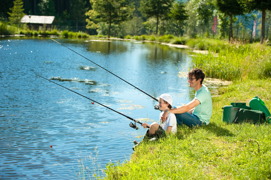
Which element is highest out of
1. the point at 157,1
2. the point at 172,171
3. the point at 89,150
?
the point at 157,1

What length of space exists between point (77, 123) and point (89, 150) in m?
1.98

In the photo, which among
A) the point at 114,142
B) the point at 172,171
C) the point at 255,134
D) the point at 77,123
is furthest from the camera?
the point at 77,123

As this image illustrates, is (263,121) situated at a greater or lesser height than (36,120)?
greater

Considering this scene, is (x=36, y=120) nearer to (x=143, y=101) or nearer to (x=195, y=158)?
(x=143, y=101)

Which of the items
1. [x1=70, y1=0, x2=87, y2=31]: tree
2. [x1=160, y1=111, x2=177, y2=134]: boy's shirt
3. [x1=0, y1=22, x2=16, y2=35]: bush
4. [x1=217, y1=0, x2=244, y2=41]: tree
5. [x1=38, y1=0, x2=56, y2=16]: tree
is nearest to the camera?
[x1=160, y1=111, x2=177, y2=134]: boy's shirt

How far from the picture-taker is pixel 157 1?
2280 inches

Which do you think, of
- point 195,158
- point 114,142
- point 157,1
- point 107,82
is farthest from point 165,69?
point 157,1

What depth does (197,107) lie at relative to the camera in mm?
6484

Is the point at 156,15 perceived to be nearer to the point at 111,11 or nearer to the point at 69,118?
the point at 111,11

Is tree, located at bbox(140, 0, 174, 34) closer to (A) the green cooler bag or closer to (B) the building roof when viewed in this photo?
(B) the building roof

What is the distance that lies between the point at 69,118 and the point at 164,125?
3325 millimetres

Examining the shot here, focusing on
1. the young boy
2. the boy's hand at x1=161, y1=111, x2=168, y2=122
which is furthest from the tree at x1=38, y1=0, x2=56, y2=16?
the young boy

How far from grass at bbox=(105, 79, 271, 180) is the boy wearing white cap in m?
0.20

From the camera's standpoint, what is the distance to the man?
20.4 feet
